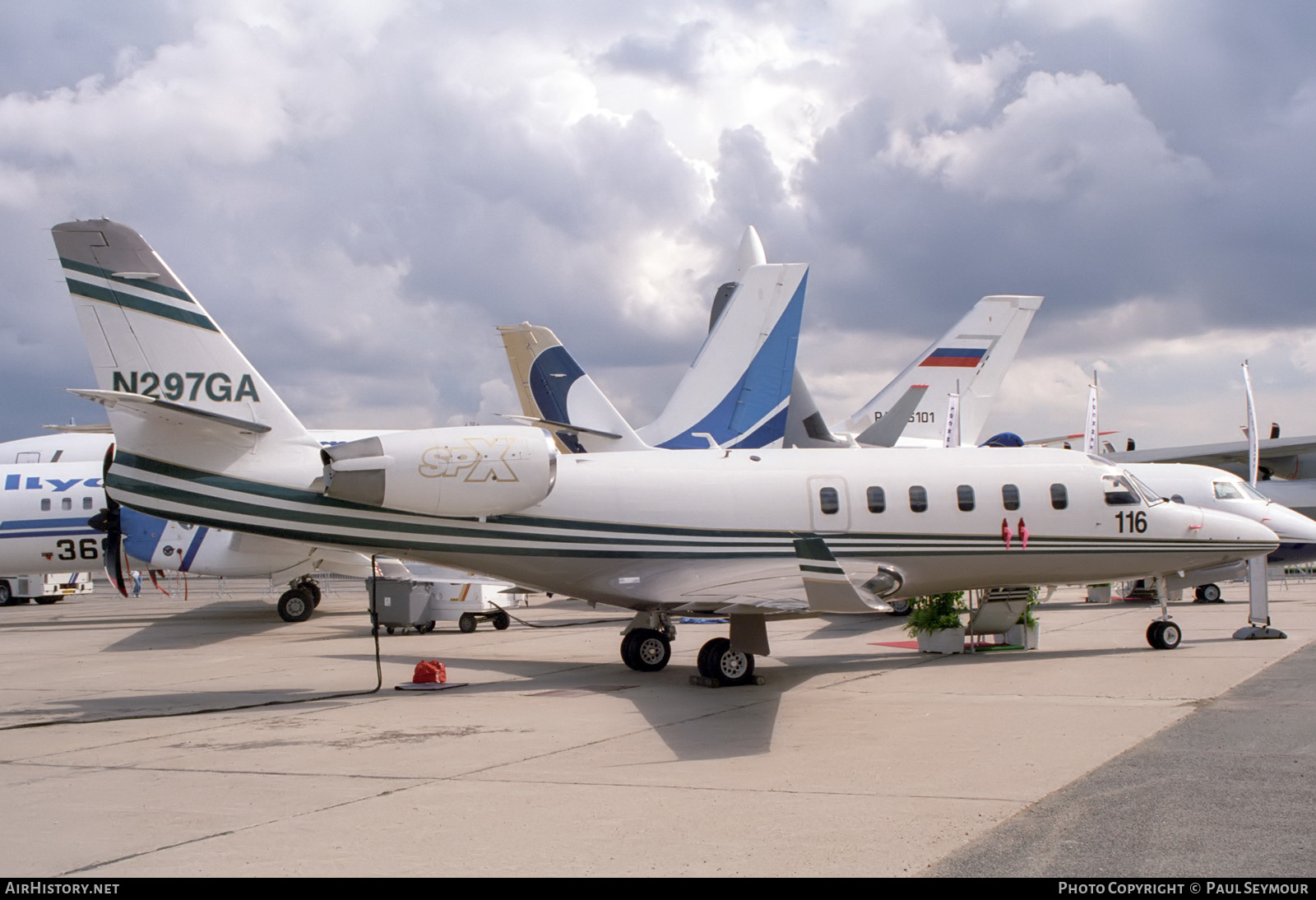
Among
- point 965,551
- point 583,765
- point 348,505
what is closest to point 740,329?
point 965,551

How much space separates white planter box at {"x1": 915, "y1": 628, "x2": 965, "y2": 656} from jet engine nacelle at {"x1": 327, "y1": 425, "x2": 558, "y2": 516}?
23.2 ft

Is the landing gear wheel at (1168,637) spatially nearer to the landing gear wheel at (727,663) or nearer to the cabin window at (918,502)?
the cabin window at (918,502)

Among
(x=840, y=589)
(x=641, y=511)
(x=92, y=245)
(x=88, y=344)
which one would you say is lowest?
(x=840, y=589)

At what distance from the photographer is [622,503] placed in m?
15.2

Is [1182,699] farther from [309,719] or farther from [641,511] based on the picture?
[309,719]

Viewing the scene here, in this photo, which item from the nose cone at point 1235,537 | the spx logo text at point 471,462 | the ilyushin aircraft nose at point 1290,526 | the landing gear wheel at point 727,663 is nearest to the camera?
the spx logo text at point 471,462

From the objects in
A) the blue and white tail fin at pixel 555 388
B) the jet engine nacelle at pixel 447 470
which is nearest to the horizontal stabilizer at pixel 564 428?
the blue and white tail fin at pixel 555 388

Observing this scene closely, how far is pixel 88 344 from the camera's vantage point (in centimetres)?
1335

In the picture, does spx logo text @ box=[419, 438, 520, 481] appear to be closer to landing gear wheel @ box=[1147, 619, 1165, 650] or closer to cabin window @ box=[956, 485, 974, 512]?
cabin window @ box=[956, 485, 974, 512]

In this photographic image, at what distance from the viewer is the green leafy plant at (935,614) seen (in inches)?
696

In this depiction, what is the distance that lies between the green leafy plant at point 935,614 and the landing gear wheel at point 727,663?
4.62 metres

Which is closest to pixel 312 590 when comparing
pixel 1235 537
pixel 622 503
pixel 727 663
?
pixel 622 503

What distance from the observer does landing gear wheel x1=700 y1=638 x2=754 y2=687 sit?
1401 centimetres

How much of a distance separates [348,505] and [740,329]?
42.4 ft
